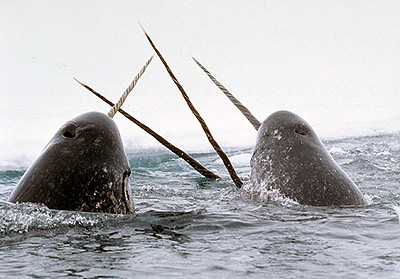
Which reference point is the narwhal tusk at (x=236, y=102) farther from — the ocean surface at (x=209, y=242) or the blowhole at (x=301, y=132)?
the ocean surface at (x=209, y=242)

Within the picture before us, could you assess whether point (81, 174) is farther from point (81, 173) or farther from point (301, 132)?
point (301, 132)

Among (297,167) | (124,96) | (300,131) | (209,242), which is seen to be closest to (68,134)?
(124,96)

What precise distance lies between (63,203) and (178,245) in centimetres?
135

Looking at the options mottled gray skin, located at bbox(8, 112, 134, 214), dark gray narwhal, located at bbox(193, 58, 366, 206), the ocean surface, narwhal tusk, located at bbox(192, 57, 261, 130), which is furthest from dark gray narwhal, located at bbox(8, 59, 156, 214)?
narwhal tusk, located at bbox(192, 57, 261, 130)

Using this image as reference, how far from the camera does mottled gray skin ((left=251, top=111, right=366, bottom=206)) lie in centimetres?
502

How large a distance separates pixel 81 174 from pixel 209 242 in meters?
1.54

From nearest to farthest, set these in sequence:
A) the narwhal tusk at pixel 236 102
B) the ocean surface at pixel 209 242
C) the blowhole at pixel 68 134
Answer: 1. the ocean surface at pixel 209 242
2. the blowhole at pixel 68 134
3. the narwhal tusk at pixel 236 102

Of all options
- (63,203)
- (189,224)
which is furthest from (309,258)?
(63,203)

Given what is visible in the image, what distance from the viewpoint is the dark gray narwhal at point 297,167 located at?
5.02 metres

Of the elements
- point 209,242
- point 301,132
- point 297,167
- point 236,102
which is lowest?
point 209,242

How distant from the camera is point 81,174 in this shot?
Result: 447cm

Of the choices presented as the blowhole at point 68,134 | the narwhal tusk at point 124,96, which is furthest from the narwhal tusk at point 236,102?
the blowhole at point 68,134

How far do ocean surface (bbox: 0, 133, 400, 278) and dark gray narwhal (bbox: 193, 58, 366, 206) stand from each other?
161mm

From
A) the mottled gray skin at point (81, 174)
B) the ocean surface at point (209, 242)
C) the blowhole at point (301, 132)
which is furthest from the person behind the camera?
the blowhole at point (301, 132)
